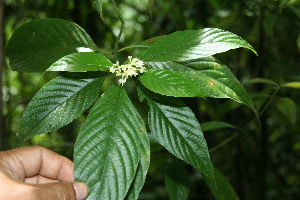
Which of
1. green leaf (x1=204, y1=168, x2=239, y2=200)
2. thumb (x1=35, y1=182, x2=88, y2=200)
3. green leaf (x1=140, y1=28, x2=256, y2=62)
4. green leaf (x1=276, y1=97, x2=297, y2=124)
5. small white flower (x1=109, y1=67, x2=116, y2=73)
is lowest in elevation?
green leaf (x1=204, y1=168, x2=239, y2=200)

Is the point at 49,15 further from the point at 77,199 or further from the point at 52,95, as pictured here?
the point at 77,199

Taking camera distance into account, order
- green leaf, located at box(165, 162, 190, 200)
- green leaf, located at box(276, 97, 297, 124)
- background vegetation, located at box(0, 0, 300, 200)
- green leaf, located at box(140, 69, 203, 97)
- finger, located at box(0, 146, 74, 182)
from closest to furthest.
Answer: green leaf, located at box(140, 69, 203, 97), finger, located at box(0, 146, 74, 182), green leaf, located at box(165, 162, 190, 200), green leaf, located at box(276, 97, 297, 124), background vegetation, located at box(0, 0, 300, 200)

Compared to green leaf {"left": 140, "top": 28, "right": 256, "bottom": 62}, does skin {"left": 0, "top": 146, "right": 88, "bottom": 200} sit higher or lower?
→ lower

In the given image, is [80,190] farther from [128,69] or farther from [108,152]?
[128,69]

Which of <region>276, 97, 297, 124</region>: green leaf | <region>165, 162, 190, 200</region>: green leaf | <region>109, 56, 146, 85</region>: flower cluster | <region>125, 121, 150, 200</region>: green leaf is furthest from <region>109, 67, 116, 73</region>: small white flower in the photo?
<region>276, 97, 297, 124</region>: green leaf

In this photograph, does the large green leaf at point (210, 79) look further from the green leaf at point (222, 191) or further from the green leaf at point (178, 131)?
the green leaf at point (222, 191)

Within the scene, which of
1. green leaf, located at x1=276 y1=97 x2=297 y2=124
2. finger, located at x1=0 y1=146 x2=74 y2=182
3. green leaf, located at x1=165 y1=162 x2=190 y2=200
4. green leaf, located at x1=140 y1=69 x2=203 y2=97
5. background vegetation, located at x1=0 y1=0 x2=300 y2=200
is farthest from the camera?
background vegetation, located at x1=0 y1=0 x2=300 y2=200

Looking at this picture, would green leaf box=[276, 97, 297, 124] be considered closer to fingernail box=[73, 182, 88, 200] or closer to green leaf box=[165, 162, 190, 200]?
green leaf box=[165, 162, 190, 200]
